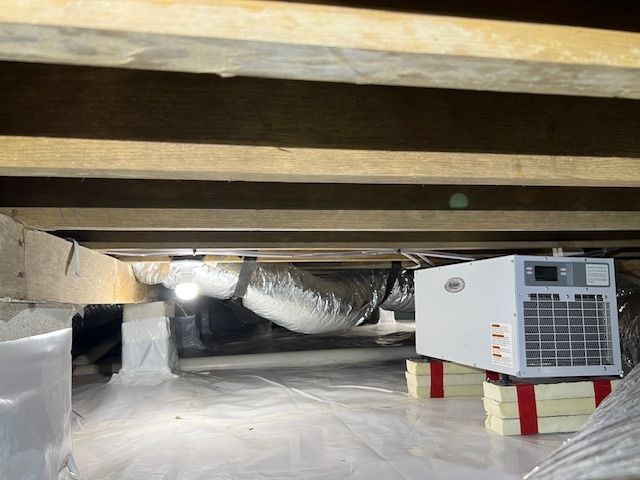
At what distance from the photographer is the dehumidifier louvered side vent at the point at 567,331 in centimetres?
169

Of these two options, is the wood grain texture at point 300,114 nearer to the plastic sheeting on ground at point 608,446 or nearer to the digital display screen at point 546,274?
the plastic sheeting on ground at point 608,446

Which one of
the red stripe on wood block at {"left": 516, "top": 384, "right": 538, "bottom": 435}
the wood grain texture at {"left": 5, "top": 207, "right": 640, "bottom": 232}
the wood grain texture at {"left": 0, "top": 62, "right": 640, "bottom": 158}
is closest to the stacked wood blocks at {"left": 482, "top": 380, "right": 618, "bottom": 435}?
the red stripe on wood block at {"left": 516, "top": 384, "right": 538, "bottom": 435}

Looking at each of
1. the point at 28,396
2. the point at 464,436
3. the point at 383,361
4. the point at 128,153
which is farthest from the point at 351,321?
the point at 128,153

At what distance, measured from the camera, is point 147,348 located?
279 cm

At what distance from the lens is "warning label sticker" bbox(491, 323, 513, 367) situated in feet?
5.59

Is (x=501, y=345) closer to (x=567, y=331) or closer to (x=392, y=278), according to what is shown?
(x=567, y=331)

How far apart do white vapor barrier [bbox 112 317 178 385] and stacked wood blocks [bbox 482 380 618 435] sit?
1.77 meters

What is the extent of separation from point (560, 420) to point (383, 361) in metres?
1.62

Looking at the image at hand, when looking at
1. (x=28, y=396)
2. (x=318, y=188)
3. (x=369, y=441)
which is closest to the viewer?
(x=28, y=396)

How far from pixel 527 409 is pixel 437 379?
0.63 meters

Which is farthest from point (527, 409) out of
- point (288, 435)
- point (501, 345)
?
point (288, 435)

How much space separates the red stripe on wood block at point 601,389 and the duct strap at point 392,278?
131cm

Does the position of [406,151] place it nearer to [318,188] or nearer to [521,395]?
[318,188]

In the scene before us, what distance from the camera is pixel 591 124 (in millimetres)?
834
